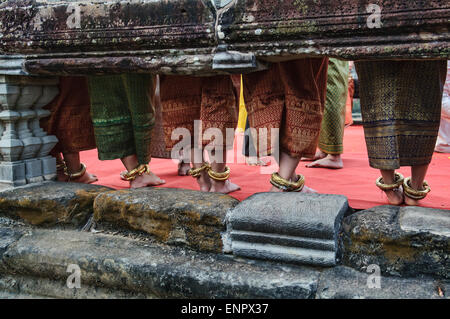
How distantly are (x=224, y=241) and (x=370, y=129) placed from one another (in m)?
0.88

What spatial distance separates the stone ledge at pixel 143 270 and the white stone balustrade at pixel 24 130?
480mm

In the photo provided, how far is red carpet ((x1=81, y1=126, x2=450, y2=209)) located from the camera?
2.49 metres

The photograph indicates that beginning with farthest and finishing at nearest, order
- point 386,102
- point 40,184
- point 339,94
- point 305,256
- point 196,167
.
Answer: point 339,94 < point 196,167 < point 40,184 < point 386,102 < point 305,256

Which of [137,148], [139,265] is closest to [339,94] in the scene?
[137,148]

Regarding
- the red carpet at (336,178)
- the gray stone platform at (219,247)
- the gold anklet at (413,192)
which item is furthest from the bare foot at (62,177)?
the gold anklet at (413,192)

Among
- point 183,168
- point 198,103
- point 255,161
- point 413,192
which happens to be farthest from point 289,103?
point 255,161

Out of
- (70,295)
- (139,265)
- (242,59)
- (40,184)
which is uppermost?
(242,59)

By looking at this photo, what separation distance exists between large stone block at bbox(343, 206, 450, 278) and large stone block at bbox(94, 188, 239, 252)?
520mm

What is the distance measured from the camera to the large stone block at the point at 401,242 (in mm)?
1546

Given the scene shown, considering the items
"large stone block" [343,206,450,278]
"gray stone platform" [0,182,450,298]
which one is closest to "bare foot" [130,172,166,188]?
"gray stone platform" [0,182,450,298]

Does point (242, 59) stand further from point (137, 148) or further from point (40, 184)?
point (40, 184)

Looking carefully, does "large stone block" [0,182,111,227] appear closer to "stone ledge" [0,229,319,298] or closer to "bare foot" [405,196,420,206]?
"stone ledge" [0,229,319,298]

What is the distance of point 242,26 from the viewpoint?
1.86m

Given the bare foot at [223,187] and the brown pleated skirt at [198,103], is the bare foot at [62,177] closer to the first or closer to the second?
the brown pleated skirt at [198,103]
